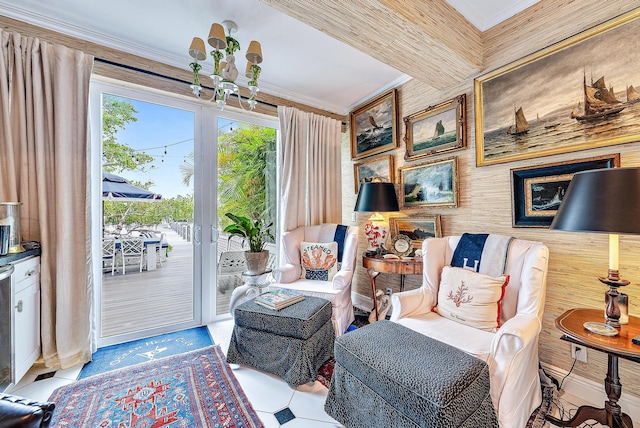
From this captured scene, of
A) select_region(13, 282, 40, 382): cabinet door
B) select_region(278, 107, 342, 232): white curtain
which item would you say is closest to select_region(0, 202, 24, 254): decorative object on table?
select_region(13, 282, 40, 382): cabinet door

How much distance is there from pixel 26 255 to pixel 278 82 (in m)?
2.58

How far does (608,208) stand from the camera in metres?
1.13

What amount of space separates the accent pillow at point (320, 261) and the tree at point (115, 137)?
184 cm

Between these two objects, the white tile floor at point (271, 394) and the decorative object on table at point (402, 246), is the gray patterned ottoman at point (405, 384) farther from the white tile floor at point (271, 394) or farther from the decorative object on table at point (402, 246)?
the decorative object on table at point (402, 246)

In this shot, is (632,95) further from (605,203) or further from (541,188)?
(605,203)

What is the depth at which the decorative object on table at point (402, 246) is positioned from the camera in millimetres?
2592

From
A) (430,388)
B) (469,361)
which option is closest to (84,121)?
(430,388)

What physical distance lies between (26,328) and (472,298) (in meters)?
2.93

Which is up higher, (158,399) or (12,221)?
(12,221)

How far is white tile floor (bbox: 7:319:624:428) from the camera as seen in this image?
1532mm

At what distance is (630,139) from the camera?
1.50 metres

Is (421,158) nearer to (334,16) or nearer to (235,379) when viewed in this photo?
(334,16)

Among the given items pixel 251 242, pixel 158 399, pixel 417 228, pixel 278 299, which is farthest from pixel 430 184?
pixel 158 399

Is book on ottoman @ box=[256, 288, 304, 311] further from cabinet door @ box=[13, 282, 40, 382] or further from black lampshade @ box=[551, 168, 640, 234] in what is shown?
black lampshade @ box=[551, 168, 640, 234]
